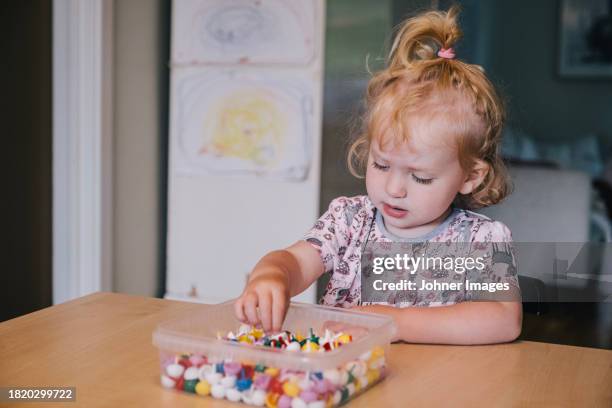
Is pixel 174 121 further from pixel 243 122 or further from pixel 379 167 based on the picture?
pixel 379 167

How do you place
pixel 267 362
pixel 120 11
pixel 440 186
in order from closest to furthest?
pixel 267 362
pixel 440 186
pixel 120 11

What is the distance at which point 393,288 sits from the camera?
4.02 ft

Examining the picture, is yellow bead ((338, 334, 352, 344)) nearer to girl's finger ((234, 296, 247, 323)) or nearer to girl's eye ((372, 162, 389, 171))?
girl's finger ((234, 296, 247, 323))

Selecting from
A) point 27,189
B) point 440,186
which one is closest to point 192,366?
point 440,186

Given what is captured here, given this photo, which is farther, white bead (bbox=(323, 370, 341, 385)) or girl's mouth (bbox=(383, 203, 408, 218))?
girl's mouth (bbox=(383, 203, 408, 218))

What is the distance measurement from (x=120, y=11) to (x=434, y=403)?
2.37m

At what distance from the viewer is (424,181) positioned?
1.09 metres

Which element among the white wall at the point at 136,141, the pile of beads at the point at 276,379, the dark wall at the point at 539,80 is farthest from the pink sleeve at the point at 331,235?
the white wall at the point at 136,141

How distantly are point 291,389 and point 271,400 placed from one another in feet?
0.09

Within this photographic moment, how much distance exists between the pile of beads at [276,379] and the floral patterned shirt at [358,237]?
0.44m

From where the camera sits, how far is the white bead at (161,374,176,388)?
74 centimetres

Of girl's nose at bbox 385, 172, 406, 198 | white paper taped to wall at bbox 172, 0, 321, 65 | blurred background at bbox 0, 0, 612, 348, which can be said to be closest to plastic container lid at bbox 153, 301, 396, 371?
girl's nose at bbox 385, 172, 406, 198

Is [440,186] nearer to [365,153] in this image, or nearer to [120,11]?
[365,153]

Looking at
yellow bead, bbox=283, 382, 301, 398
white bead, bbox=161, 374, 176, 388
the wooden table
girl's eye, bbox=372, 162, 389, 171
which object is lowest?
the wooden table
